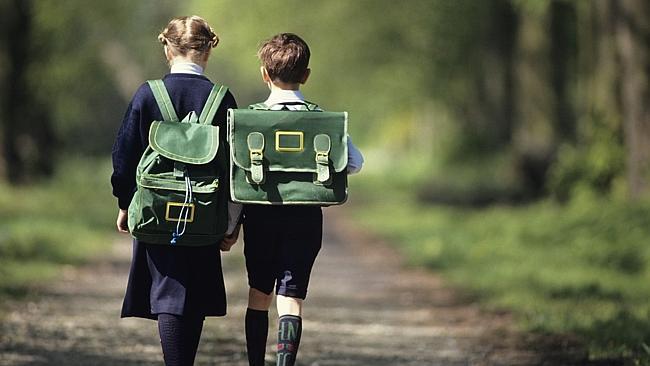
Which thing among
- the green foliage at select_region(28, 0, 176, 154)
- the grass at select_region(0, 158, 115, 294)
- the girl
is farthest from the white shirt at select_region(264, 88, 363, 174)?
the green foliage at select_region(28, 0, 176, 154)

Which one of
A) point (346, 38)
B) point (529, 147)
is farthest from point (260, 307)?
point (346, 38)

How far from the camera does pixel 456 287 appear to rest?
48.9 feet

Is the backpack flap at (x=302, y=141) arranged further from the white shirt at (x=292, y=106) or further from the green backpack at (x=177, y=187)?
the green backpack at (x=177, y=187)

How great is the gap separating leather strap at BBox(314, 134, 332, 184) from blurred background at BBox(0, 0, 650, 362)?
2979mm

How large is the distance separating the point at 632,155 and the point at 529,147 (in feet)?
27.1

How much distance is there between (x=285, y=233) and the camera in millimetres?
6641

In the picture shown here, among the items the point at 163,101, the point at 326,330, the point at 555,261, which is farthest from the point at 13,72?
the point at 163,101

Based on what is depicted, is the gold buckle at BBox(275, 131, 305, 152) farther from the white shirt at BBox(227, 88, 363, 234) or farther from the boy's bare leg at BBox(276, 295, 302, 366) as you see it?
the boy's bare leg at BBox(276, 295, 302, 366)

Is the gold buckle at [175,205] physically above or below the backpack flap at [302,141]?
below

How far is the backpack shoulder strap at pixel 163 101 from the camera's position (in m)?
6.34

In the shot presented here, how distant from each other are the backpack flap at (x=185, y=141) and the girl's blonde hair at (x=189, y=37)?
35cm

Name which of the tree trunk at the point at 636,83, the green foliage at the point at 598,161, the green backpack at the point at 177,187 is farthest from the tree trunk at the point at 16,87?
the green backpack at the point at 177,187

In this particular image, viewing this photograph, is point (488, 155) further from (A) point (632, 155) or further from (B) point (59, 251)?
(B) point (59, 251)

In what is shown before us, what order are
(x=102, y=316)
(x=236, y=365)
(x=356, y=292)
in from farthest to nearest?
(x=356, y=292), (x=102, y=316), (x=236, y=365)
